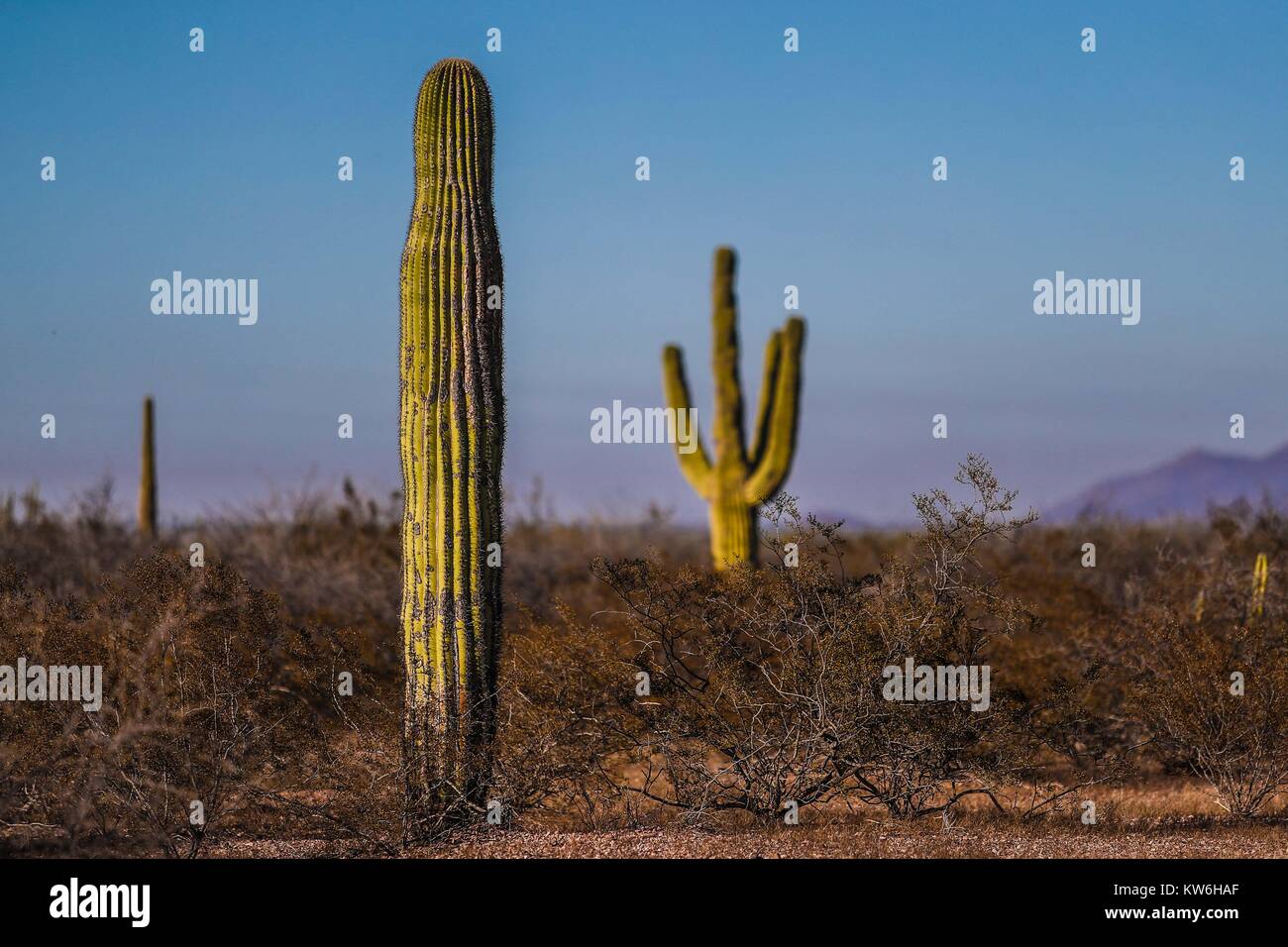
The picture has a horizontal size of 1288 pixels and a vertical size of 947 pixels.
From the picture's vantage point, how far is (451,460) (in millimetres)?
9375

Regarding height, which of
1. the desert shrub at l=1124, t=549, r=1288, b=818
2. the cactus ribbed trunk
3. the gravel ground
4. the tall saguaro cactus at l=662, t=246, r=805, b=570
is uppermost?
the tall saguaro cactus at l=662, t=246, r=805, b=570

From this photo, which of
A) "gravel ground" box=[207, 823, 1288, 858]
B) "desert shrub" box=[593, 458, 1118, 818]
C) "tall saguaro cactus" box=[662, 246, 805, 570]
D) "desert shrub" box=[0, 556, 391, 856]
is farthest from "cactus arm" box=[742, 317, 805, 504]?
"desert shrub" box=[0, 556, 391, 856]

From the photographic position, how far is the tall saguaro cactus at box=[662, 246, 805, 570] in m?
19.4

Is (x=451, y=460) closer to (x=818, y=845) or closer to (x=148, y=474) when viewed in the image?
(x=818, y=845)

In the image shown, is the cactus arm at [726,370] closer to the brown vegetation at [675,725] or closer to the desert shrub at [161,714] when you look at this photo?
the brown vegetation at [675,725]

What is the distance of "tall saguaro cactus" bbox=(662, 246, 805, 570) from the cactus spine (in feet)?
34.8

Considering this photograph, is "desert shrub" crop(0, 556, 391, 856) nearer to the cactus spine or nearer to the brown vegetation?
the brown vegetation

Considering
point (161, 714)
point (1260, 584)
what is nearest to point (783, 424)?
point (1260, 584)

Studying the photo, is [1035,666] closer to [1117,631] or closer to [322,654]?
[1117,631]

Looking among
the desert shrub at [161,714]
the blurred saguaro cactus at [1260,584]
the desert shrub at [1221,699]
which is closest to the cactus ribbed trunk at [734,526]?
the blurred saguaro cactus at [1260,584]
